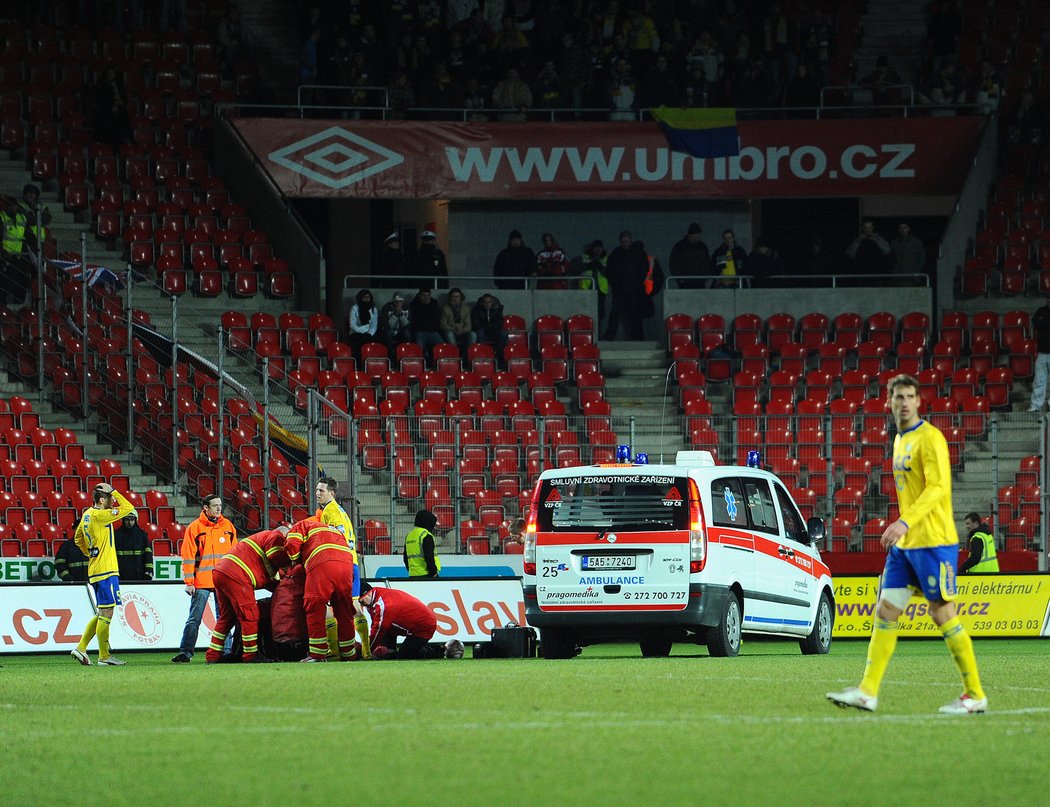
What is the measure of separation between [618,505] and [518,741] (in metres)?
8.06

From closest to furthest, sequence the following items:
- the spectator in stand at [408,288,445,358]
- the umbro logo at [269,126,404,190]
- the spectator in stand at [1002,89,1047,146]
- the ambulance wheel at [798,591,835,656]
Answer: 1. the ambulance wheel at [798,591,835,656]
2. the spectator in stand at [408,288,445,358]
3. the umbro logo at [269,126,404,190]
4. the spectator in stand at [1002,89,1047,146]

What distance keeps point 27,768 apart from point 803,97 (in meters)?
27.3

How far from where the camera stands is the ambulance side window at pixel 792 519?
18.1 meters

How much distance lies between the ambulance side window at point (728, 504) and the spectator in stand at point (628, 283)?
14.5m

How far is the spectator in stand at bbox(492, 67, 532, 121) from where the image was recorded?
32.6 m

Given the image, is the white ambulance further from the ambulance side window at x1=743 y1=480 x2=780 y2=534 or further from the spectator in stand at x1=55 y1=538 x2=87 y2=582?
the spectator in stand at x1=55 y1=538 x2=87 y2=582

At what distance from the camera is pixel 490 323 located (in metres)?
29.8

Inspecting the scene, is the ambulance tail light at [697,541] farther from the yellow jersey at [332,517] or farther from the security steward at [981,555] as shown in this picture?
the security steward at [981,555]

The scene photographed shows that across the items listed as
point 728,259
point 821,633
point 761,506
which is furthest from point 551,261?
point 761,506

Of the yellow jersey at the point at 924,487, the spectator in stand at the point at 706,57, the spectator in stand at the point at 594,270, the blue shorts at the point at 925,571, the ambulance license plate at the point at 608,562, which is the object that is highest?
the spectator in stand at the point at 706,57

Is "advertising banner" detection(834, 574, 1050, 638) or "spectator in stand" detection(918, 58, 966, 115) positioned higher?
"spectator in stand" detection(918, 58, 966, 115)

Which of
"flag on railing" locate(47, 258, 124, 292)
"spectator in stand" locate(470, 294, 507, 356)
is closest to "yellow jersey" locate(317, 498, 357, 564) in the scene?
"flag on railing" locate(47, 258, 124, 292)

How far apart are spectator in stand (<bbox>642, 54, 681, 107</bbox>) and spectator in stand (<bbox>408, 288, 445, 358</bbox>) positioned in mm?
6465

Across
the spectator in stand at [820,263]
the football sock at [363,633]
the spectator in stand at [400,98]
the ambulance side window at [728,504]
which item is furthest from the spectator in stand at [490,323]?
the ambulance side window at [728,504]
